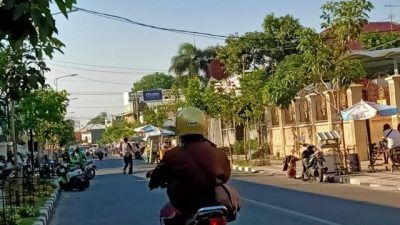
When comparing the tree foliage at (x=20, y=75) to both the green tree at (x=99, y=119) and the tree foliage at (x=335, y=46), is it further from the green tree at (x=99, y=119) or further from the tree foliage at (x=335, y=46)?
the green tree at (x=99, y=119)

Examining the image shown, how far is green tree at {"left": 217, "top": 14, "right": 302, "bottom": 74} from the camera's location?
47.8 meters

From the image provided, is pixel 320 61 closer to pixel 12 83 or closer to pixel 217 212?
pixel 12 83

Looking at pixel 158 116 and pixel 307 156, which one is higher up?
pixel 158 116

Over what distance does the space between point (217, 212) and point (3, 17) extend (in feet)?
6.59

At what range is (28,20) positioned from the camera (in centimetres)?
449

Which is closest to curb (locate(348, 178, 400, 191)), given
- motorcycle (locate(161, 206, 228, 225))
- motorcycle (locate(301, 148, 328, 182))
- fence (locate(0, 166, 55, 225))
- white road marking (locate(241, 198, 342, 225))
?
motorcycle (locate(301, 148, 328, 182))

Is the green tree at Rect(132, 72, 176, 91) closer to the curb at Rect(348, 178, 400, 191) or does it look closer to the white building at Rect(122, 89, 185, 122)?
the white building at Rect(122, 89, 185, 122)

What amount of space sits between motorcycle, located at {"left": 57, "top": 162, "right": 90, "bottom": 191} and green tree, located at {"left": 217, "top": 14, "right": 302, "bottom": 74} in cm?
2502

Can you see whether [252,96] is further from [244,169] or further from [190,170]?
[190,170]

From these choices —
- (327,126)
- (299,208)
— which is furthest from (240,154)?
(299,208)

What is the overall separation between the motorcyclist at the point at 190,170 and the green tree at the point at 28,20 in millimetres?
1184

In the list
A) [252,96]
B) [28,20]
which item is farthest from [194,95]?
[28,20]

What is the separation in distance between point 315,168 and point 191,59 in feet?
148

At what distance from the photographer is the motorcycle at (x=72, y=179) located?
2406 centimetres
